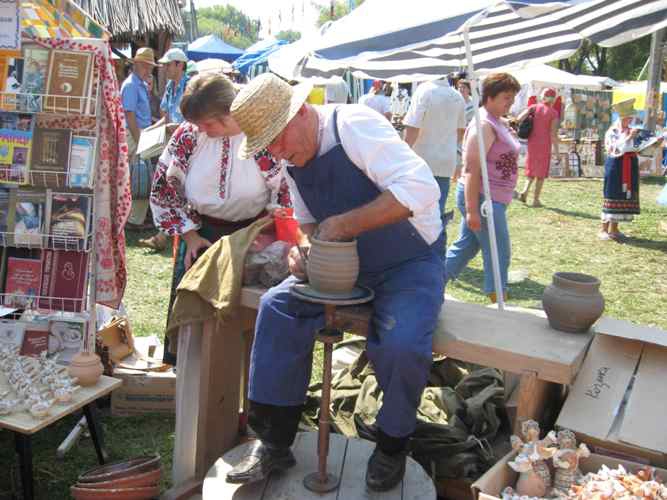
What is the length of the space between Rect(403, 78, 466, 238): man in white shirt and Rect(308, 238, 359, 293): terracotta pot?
3917 millimetres

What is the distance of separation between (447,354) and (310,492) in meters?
0.72

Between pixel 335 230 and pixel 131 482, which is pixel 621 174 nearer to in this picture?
pixel 335 230

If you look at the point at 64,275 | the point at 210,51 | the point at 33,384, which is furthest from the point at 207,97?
the point at 210,51

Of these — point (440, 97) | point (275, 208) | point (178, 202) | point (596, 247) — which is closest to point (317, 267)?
point (275, 208)

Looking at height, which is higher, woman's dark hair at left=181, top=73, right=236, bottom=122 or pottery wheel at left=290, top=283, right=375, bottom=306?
woman's dark hair at left=181, top=73, right=236, bottom=122

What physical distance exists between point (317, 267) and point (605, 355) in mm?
1104

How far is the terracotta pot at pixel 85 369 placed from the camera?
287cm

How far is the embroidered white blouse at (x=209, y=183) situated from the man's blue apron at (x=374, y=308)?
66 centimetres

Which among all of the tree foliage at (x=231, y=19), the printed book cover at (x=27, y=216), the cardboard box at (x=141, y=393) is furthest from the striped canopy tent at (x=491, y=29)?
the tree foliage at (x=231, y=19)

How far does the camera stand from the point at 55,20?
330 centimetres

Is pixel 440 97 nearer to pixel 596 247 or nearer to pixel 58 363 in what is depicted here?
pixel 596 247

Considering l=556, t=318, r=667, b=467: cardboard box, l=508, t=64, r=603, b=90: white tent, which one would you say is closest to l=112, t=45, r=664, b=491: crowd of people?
l=556, t=318, r=667, b=467: cardboard box

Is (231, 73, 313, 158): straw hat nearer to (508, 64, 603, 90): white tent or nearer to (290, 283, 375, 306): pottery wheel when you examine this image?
(290, 283, 375, 306): pottery wheel

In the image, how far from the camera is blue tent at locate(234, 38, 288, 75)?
1609 centimetres
